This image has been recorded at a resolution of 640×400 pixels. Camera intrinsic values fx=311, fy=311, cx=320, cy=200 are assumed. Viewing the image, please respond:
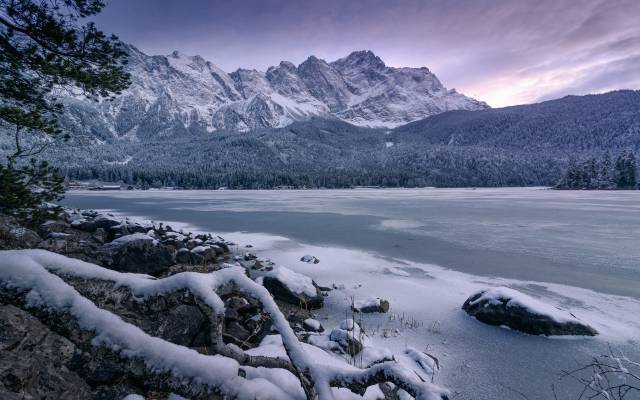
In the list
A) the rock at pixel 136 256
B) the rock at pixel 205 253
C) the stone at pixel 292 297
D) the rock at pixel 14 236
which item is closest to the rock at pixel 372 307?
the stone at pixel 292 297

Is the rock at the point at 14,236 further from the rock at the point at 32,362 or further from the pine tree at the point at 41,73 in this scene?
the rock at the point at 32,362

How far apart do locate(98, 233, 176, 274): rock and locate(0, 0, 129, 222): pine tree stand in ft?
10.4

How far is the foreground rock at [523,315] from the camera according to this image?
7.89 metres

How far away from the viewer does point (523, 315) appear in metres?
8.17

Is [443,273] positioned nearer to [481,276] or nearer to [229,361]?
[481,276]

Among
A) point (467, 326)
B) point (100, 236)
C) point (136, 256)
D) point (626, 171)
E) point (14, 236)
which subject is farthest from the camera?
point (626, 171)

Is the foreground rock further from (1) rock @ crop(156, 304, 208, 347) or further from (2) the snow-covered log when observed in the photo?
(1) rock @ crop(156, 304, 208, 347)

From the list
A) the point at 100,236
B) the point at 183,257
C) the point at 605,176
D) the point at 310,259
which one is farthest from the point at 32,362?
the point at 605,176

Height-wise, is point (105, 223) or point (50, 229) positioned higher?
point (50, 229)

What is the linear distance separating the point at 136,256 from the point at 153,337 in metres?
10.0

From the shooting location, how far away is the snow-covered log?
1.89 m

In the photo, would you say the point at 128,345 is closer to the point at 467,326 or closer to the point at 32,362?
the point at 32,362

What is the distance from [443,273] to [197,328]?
450 inches

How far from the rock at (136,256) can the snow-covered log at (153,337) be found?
8923mm
